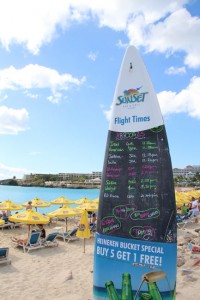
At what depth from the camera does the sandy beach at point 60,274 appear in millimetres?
7578

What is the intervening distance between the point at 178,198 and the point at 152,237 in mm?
17925

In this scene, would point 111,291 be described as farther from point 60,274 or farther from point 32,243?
point 32,243

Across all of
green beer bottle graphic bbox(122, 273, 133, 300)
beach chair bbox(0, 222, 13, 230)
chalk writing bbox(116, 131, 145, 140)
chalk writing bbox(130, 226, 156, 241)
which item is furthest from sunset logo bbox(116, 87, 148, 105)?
beach chair bbox(0, 222, 13, 230)

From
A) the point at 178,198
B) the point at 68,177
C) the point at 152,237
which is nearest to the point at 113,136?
Answer: the point at 152,237

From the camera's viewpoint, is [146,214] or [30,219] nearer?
[146,214]

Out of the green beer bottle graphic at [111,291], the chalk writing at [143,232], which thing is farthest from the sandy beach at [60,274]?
the chalk writing at [143,232]

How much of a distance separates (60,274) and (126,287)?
4297 millimetres

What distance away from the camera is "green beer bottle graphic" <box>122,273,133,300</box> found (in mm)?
5398

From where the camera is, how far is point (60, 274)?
9.24 meters

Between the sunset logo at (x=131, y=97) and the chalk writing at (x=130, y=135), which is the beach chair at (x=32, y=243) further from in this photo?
the sunset logo at (x=131, y=97)

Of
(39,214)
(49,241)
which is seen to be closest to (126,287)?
(49,241)

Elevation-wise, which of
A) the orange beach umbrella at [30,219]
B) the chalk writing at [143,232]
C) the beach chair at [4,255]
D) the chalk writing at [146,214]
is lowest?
the beach chair at [4,255]

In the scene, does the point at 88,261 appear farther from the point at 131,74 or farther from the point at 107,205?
the point at 131,74

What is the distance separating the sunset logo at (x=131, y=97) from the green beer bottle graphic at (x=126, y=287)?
3005mm
